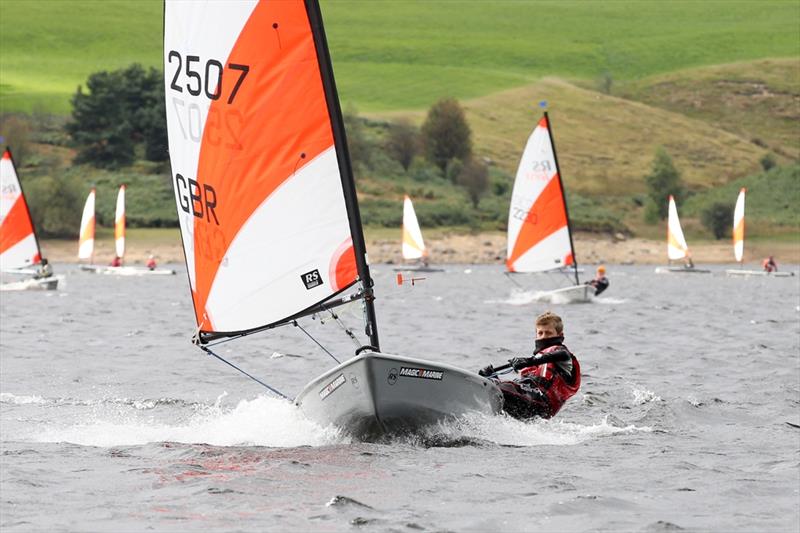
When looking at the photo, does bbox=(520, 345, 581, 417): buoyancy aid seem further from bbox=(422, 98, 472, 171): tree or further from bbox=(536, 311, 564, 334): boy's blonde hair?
bbox=(422, 98, 472, 171): tree

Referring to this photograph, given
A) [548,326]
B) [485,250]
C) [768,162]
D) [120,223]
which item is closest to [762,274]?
[485,250]

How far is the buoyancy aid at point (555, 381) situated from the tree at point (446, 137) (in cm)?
10895

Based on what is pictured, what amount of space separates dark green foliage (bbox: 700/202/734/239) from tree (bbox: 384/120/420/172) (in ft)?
109

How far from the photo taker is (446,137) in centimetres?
12450

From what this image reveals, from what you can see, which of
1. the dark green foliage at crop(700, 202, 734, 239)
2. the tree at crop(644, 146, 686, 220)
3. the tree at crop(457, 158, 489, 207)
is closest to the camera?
the dark green foliage at crop(700, 202, 734, 239)

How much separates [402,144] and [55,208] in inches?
1810

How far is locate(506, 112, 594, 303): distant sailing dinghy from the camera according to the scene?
3900 centimetres

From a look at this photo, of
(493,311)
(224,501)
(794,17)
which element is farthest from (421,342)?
(794,17)

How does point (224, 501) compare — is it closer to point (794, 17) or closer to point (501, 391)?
point (501, 391)

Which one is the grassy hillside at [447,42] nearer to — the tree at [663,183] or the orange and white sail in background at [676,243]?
the tree at [663,183]

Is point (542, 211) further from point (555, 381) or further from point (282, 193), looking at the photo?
point (282, 193)

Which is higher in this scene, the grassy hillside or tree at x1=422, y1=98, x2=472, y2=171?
the grassy hillside

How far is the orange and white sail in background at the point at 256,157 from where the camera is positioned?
42.4 ft

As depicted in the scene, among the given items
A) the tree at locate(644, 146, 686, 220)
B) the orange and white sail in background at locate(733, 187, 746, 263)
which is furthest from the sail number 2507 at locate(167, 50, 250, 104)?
the tree at locate(644, 146, 686, 220)
